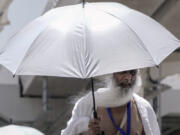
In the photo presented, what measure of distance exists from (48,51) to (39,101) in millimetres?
18603

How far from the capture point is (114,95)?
460 cm

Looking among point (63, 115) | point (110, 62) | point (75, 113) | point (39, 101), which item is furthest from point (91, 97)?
point (39, 101)

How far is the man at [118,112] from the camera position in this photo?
456cm

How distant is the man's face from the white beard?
0.09 feet

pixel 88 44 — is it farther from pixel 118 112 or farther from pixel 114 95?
pixel 118 112

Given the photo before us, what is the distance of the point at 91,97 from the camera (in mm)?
4648

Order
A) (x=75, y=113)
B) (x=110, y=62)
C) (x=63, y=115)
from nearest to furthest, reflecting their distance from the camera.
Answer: (x=110, y=62) → (x=75, y=113) → (x=63, y=115)

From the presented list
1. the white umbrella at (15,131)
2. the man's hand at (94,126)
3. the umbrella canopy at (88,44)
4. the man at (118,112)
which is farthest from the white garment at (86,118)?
the white umbrella at (15,131)

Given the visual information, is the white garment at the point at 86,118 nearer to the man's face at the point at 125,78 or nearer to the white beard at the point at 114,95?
the white beard at the point at 114,95

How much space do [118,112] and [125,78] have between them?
0.25 m

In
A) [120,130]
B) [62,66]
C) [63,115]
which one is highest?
[62,66]

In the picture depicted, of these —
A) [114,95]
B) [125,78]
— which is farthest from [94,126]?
[125,78]

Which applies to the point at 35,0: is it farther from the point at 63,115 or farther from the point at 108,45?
the point at 108,45

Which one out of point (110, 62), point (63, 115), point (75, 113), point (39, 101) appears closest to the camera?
point (110, 62)
